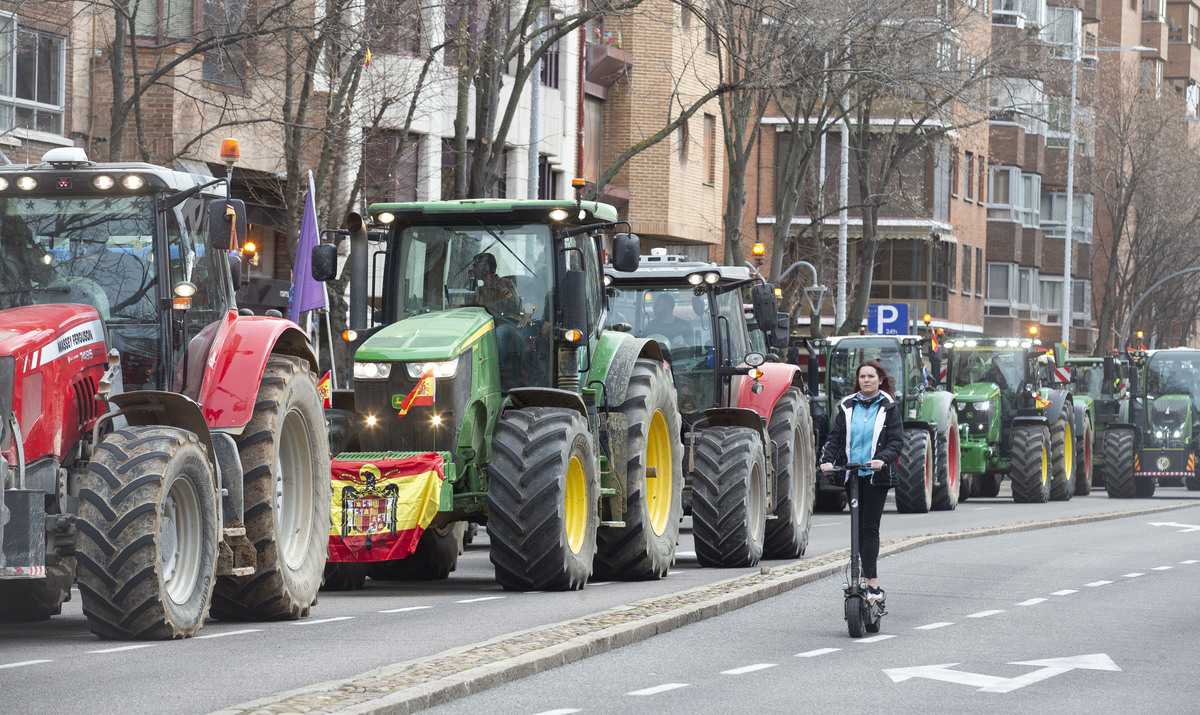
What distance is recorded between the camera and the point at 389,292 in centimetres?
1616

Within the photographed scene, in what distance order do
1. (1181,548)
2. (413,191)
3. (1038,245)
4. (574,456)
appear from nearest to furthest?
(574,456), (1181,548), (413,191), (1038,245)

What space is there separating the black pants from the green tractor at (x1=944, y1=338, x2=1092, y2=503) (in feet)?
69.2

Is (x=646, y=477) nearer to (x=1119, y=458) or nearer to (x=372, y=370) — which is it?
(x=372, y=370)

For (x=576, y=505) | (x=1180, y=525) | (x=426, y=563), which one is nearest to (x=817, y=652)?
(x=576, y=505)

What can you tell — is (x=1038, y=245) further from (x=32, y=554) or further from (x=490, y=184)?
(x=32, y=554)

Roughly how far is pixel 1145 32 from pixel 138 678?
9232 centimetres

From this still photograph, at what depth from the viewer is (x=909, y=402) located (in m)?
31.4

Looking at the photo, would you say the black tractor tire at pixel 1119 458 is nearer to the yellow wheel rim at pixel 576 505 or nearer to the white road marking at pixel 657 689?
the yellow wheel rim at pixel 576 505

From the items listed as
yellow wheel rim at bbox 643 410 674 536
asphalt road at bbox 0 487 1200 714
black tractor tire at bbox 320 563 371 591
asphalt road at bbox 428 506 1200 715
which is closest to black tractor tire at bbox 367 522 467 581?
asphalt road at bbox 0 487 1200 714

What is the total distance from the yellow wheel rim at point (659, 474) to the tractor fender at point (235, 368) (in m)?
4.85

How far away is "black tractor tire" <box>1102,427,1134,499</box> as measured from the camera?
3838cm

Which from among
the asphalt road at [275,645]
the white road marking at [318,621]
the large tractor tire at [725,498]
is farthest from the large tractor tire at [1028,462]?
the white road marking at [318,621]

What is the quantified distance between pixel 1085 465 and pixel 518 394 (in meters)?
25.9

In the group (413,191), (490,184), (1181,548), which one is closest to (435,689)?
(1181,548)
